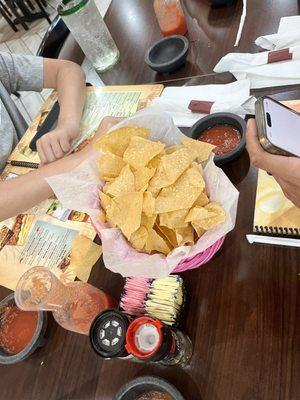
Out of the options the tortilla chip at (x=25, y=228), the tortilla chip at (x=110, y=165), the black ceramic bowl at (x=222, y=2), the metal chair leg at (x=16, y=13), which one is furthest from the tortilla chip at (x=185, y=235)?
the metal chair leg at (x=16, y=13)

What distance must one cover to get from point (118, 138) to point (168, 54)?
584 millimetres

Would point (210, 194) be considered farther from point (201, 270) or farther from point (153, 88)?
point (153, 88)

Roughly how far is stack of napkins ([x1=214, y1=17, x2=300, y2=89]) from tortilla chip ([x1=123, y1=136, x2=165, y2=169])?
17.9 inches

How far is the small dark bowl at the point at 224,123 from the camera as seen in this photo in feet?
3.01

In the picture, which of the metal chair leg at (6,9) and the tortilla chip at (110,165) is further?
the metal chair leg at (6,9)

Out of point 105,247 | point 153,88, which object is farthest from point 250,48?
point 105,247

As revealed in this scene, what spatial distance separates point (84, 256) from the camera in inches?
37.9

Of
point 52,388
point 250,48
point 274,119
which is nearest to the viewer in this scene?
point 274,119

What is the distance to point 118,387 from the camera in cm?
75

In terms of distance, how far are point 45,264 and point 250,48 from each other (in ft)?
3.17

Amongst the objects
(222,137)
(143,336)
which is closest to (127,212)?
(143,336)

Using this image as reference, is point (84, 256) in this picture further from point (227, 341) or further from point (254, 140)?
point (254, 140)

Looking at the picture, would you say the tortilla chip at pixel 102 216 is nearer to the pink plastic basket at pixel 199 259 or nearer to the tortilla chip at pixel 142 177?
the tortilla chip at pixel 142 177

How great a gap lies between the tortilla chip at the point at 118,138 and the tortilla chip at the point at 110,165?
3 cm
